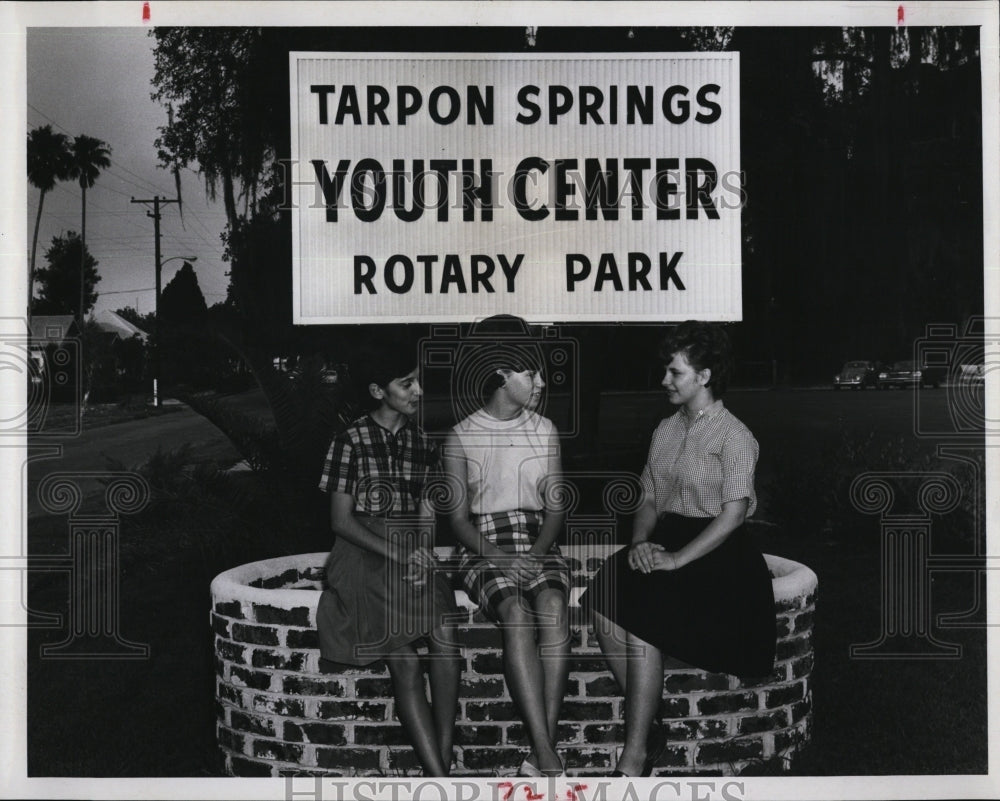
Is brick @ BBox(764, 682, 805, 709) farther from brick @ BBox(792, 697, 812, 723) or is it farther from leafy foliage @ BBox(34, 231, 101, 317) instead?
leafy foliage @ BBox(34, 231, 101, 317)

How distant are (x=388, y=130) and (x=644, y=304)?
1202 millimetres

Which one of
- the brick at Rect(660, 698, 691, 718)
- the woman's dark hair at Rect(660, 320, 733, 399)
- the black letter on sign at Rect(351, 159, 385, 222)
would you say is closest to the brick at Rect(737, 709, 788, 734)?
the brick at Rect(660, 698, 691, 718)

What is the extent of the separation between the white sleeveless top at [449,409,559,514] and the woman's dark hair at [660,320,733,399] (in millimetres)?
578

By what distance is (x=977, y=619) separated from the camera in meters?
4.89

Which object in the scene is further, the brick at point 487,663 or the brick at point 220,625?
the brick at point 220,625

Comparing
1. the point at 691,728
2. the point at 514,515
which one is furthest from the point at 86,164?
the point at 691,728

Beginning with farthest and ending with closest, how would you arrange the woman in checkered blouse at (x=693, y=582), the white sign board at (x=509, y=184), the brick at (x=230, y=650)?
the white sign board at (x=509, y=184)
the brick at (x=230, y=650)
the woman in checkered blouse at (x=693, y=582)

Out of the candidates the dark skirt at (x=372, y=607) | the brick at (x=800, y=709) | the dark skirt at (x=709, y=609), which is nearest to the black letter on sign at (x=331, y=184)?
the dark skirt at (x=372, y=607)

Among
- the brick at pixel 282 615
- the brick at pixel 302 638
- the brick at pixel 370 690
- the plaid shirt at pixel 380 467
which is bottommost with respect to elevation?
the brick at pixel 370 690

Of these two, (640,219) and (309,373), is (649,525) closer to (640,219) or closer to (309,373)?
(640,219)

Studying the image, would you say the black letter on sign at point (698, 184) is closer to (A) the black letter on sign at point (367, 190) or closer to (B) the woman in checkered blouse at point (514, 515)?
(B) the woman in checkered blouse at point (514, 515)

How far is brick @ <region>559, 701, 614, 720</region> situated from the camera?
4.50m

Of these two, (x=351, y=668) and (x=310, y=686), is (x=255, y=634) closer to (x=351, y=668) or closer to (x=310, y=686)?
(x=310, y=686)

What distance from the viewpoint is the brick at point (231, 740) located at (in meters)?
4.64
